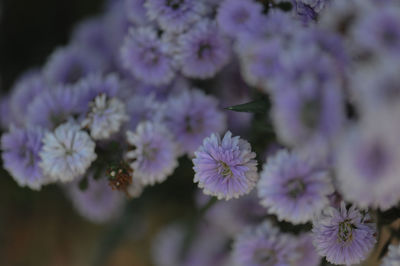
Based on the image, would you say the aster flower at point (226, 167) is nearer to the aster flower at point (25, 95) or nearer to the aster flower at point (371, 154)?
the aster flower at point (371, 154)

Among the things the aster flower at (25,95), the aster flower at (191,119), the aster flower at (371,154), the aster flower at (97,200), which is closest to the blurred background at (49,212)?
the aster flower at (97,200)

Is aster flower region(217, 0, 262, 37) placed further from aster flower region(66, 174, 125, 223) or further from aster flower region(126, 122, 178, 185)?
aster flower region(66, 174, 125, 223)

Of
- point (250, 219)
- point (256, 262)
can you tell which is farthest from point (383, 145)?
point (250, 219)

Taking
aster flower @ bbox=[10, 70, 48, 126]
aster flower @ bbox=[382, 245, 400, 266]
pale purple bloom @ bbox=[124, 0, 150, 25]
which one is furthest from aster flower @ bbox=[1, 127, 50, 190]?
aster flower @ bbox=[382, 245, 400, 266]

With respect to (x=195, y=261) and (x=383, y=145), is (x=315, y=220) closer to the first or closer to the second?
(x=383, y=145)

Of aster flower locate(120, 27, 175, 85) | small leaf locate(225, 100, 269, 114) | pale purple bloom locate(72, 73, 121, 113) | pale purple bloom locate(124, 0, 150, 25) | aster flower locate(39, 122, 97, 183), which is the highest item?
pale purple bloom locate(124, 0, 150, 25)

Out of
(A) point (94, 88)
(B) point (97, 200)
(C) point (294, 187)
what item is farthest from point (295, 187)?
(B) point (97, 200)
